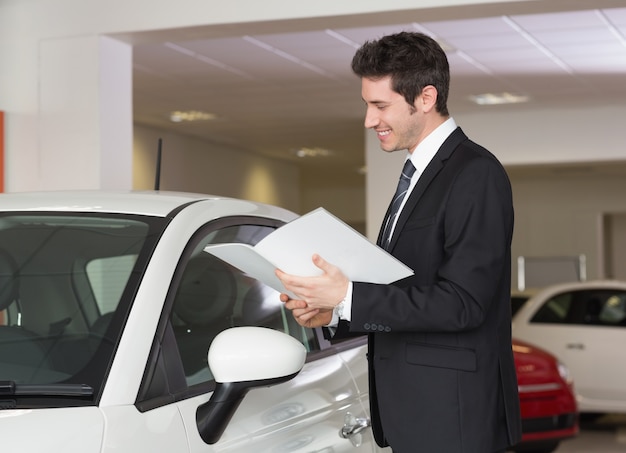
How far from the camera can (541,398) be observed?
24.3ft

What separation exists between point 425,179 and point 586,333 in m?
7.70

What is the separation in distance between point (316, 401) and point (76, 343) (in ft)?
2.48

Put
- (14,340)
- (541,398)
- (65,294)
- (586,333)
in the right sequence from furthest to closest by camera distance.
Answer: (586,333), (541,398), (65,294), (14,340)

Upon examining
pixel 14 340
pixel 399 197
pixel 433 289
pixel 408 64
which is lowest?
pixel 14 340

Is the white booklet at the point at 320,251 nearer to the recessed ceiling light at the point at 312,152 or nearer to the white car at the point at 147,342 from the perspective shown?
the white car at the point at 147,342

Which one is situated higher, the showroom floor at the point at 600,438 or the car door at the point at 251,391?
the car door at the point at 251,391

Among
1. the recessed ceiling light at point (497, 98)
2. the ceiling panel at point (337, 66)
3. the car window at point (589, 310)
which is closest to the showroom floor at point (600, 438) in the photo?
the car window at point (589, 310)

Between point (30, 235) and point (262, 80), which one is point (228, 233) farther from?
point (262, 80)

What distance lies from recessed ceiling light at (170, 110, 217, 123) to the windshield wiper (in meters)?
11.3

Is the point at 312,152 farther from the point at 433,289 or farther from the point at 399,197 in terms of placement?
the point at 433,289

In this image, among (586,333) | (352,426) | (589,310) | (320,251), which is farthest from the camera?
(589,310)

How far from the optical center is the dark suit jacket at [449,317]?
2113 mm

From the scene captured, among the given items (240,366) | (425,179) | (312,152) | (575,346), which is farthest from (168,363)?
(312,152)

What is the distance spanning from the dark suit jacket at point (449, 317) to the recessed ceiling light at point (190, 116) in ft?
36.8
